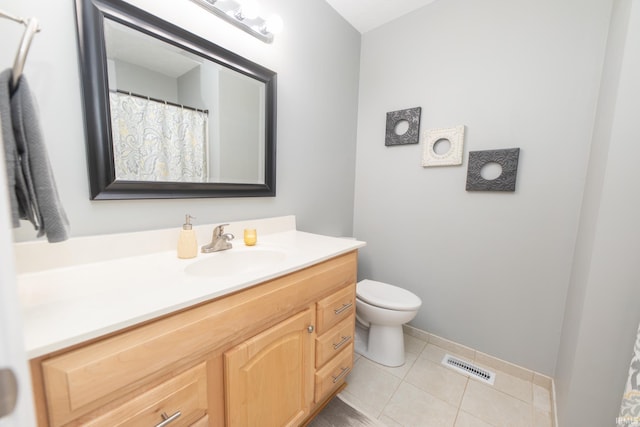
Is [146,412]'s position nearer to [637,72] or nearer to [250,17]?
[250,17]

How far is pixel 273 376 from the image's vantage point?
89 centimetres

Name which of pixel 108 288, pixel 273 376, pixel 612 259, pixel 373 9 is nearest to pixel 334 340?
pixel 273 376

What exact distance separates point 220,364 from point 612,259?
141 cm

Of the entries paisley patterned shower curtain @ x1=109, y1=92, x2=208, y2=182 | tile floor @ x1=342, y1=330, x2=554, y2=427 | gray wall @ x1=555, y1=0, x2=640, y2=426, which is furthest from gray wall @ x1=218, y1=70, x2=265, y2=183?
gray wall @ x1=555, y1=0, x2=640, y2=426

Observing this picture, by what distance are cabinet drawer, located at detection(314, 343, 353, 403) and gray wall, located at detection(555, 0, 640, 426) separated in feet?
3.07

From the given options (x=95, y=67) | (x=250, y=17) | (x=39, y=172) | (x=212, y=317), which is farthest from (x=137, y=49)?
(x=212, y=317)

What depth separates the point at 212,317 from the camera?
69 cm

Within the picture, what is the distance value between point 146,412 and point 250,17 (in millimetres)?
1585

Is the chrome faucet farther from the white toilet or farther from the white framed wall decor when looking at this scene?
the white framed wall decor

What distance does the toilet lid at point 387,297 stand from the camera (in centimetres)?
147

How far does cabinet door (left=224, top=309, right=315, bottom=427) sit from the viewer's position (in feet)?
2.52

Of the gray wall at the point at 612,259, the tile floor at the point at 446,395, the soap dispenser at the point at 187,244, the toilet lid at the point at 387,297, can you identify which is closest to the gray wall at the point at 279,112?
the soap dispenser at the point at 187,244

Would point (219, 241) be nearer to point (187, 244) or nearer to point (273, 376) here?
point (187, 244)

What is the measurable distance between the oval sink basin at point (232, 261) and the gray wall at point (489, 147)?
111 cm
